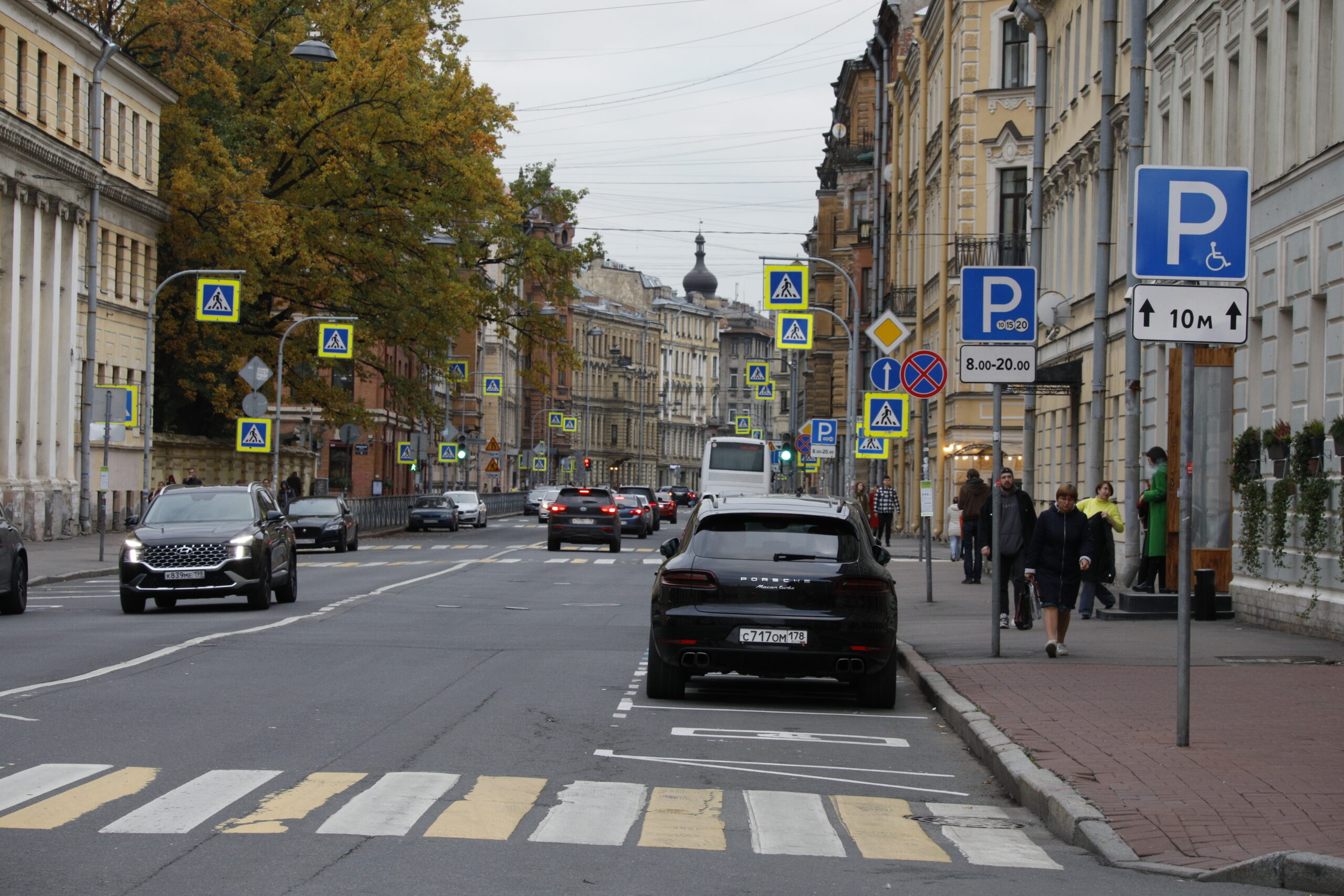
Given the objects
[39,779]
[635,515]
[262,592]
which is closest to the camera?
[39,779]

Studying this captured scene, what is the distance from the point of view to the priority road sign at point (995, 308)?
17.5 meters

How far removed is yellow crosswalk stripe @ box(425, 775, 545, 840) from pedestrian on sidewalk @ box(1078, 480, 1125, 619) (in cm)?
1094

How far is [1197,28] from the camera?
2622 cm

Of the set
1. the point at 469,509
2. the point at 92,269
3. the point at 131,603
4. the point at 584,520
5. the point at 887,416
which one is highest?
the point at 92,269

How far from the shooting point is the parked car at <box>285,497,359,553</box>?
4762cm

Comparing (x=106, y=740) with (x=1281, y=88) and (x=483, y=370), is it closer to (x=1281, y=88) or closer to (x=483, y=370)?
(x=1281, y=88)

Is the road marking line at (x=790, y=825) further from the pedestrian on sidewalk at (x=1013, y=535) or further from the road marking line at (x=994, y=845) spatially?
the pedestrian on sidewalk at (x=1013, y=535)

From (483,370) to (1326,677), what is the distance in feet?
377

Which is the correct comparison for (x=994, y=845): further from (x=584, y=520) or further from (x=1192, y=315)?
(x=584, y=520)

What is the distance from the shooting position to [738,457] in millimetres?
71562

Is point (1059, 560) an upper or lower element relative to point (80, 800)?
upper

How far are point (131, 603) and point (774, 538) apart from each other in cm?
1243

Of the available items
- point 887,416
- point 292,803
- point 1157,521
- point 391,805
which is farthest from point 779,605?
point 887,416

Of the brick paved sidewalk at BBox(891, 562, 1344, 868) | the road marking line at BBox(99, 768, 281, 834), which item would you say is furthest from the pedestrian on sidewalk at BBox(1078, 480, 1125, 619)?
the road marking line at BBox(99, 768, 281, 834)
